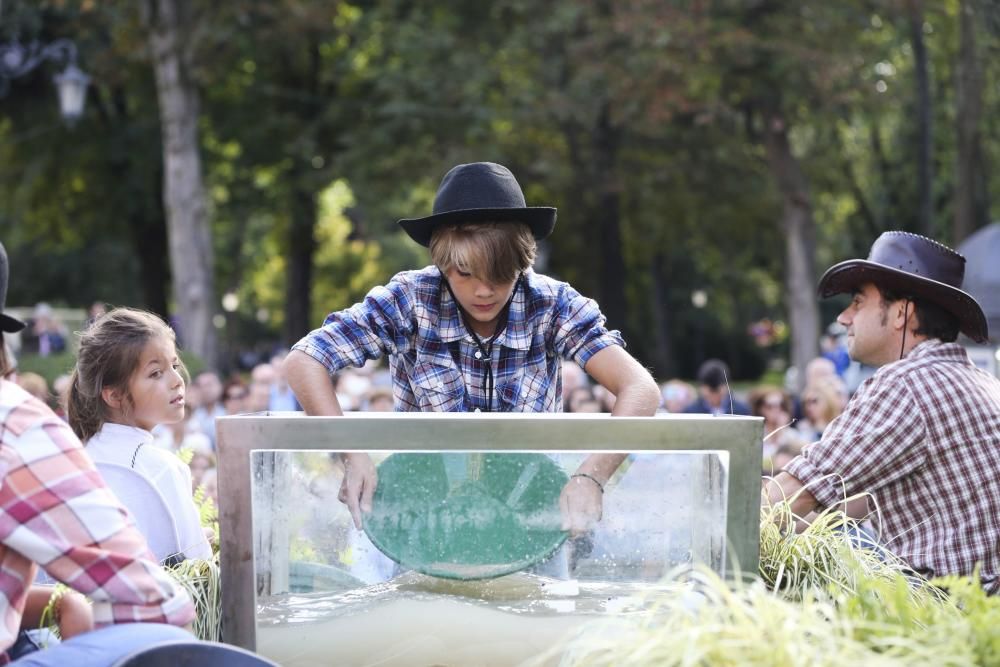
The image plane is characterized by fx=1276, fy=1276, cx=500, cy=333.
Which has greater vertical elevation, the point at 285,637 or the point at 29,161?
the point at 29,161

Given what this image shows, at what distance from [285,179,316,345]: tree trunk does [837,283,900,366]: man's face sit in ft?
64.3

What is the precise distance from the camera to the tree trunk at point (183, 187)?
A: 15359 mm

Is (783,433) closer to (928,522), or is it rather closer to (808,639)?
(928,522)

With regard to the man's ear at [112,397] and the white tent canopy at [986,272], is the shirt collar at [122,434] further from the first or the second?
the white tent canopy at [986,272]

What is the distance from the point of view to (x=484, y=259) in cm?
300

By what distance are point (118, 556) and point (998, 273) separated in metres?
13.6

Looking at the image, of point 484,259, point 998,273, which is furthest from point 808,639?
point 998,273

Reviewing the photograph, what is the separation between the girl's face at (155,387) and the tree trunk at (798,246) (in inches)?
626

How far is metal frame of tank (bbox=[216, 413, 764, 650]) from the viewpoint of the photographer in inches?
92.9

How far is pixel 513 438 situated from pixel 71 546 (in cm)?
80

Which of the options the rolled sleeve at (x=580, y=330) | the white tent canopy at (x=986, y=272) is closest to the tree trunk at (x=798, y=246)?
the white tent canopy at (x=986, y=272)

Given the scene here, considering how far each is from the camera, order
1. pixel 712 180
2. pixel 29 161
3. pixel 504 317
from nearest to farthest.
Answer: pixel 504 317, pixel 712 180, pixel 29 161

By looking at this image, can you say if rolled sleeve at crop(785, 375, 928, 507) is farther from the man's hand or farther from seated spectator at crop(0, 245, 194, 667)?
seated spectator at crop(0, 245, 194, 667)

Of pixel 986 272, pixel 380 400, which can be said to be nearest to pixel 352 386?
pixel 380 400
